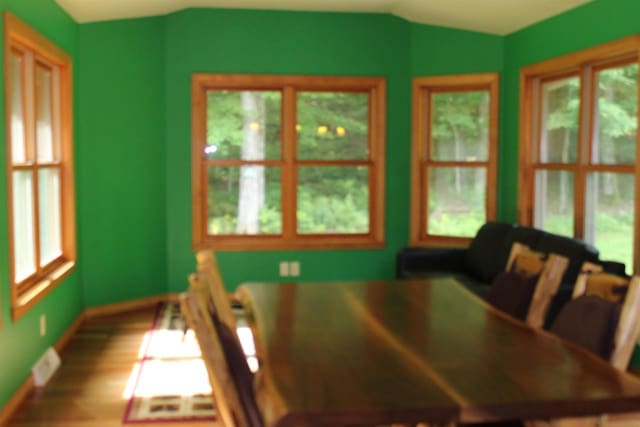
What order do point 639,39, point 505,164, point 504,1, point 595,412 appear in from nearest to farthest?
1. point 595,412
2. point 639,39
3. point 504,1
4. point 505,164

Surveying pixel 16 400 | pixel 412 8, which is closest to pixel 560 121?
pixel 412 8

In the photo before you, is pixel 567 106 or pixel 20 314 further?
pixel 567 106

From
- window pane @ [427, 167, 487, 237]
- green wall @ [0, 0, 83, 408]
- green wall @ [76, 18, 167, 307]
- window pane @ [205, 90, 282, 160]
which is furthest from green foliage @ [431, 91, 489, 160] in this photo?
green wall @ [0, 0, 83, 408]

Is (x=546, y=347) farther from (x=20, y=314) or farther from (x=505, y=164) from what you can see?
(x=505, y=164)

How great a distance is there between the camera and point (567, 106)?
5746 millimetres

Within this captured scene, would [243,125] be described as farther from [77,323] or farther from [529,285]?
[529,285]

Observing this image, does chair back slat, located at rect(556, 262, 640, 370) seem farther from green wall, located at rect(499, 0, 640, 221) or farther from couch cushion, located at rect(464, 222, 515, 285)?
couch cushion, located at rect(464, 222, 515, 285)

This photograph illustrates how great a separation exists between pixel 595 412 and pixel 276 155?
5.27 meters

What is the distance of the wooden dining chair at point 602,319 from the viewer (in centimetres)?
246

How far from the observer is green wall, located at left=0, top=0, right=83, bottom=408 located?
4027 millimetres

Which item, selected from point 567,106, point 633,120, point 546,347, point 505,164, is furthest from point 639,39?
point 546,347

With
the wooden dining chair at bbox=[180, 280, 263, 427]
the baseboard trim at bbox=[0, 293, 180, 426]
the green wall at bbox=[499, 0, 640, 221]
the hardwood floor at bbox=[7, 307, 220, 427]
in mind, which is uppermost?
the green wall at bbox=[499, 0, 640, 221]

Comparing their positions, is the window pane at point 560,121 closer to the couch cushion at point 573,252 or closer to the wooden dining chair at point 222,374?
the couch cushion at point 573,252

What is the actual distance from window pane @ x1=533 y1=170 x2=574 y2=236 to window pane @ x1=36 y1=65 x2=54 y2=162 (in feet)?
12.1
